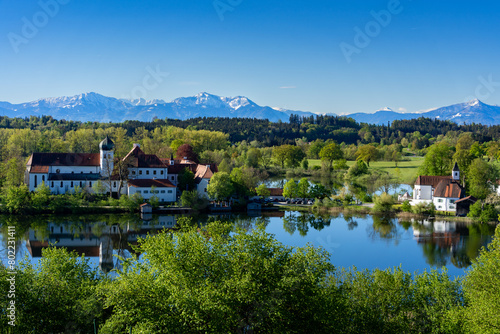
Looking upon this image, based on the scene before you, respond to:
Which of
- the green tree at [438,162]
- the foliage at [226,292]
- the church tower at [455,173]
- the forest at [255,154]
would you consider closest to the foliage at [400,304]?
the foliage at [226,292]

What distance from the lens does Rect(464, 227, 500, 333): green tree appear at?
12852 mm

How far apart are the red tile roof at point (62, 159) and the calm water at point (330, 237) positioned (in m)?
9.93

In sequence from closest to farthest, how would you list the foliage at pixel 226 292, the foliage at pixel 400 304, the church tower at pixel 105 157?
1. the foliage at pixel 226 292
2. the foliage at pixel 400 304
3. the church tower at pixel 105 157

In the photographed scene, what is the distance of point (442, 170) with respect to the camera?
57.3 metres

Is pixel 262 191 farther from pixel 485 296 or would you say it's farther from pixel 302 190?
pixel 485 296

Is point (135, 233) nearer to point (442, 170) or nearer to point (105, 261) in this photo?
point (105, 261)

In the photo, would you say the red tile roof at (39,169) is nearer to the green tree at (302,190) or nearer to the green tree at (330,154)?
the green tree at (302,190)

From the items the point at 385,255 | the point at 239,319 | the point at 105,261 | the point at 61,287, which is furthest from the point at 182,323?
the point at 385,255

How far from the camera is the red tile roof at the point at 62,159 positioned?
49.0 metres

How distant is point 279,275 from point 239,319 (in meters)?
1.77

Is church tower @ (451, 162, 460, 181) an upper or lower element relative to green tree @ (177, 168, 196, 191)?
upper

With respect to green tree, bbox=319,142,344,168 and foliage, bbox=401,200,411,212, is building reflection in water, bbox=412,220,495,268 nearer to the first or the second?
foliage, bbox=401,200,411,212

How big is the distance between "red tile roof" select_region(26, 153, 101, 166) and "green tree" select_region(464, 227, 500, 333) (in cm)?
4298

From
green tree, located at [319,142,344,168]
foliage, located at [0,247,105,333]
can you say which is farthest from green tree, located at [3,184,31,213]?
green tree, located at [319,142,344,168]
